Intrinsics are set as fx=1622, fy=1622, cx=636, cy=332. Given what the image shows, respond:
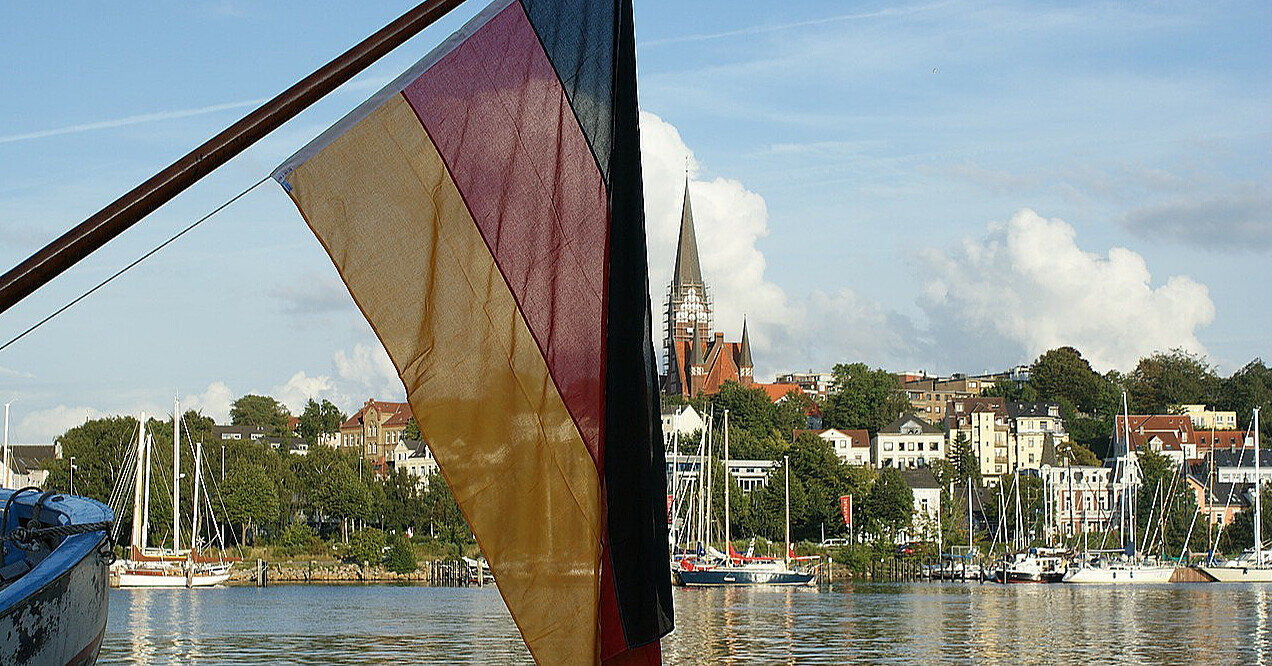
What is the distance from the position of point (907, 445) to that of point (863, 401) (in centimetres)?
→ 1191

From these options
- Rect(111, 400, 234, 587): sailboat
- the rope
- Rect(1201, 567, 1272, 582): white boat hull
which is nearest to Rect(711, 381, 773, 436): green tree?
Rect(1201, 567, 1272, 582): white boat hull

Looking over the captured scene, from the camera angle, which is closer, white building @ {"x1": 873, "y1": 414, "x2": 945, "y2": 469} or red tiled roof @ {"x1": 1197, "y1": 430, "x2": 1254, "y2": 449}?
white building @ {"x1": 873, "y1": 414, "x2": 945, "y2": 469}

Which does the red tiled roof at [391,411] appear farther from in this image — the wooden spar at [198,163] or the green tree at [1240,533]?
the wooden spar at [198,163]

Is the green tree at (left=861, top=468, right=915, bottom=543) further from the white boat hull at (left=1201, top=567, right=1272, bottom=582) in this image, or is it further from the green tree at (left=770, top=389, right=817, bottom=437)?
the green tree at (left=770, top=389, right=817, bottom=437)

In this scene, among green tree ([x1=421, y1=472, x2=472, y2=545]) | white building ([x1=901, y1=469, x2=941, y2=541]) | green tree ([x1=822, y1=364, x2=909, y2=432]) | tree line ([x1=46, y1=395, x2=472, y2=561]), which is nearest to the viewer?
tree line ([x1=46, y1=395, x2=472, y2=561])

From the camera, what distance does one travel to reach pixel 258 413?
633ft

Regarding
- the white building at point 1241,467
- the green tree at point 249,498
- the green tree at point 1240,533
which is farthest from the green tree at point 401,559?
the white building at point 1241,467

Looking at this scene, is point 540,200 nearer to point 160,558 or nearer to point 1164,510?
point 160,558

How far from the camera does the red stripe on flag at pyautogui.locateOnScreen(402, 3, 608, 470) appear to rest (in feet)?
19.0

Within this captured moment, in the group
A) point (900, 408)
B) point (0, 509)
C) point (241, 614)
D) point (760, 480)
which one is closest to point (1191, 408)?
point (900, 408)

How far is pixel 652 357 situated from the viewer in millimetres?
6109

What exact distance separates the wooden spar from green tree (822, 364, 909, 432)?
172 m

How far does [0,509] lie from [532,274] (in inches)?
257

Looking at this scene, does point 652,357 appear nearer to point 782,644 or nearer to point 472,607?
point 782,644
